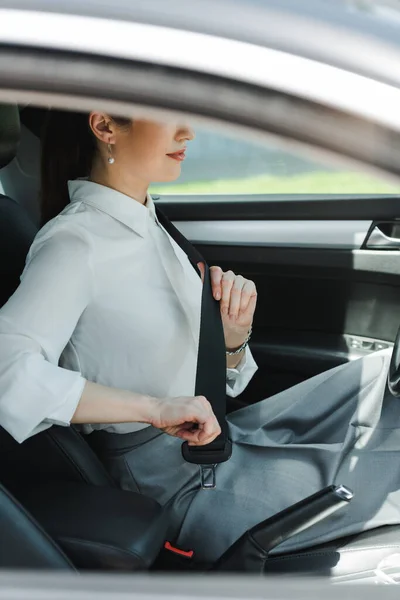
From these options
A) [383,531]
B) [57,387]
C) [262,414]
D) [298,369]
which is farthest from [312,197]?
[57,387]

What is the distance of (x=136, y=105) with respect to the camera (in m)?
0.77

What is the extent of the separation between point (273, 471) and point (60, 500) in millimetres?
428

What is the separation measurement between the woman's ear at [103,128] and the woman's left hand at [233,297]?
30 centimetres

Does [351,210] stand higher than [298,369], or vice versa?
[351,210]

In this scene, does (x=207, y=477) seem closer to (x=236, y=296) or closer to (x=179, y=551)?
(x=179, y=551)

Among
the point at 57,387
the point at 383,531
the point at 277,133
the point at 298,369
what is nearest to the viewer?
the point at 277,133

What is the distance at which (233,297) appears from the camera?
5.30 ft

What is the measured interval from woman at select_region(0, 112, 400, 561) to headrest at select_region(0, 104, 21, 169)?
12cm

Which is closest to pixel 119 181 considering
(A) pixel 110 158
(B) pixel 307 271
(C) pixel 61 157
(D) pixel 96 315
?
(A) pixel 110 158

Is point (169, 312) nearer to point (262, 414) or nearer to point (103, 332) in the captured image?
point (103, 332)

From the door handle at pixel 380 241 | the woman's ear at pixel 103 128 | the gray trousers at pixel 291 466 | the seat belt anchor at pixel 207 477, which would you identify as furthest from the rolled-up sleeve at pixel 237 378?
the door handle at pixel 380 241

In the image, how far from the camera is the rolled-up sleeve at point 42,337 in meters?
1.25

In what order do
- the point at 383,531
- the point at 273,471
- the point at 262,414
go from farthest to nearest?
1. the point at 262,414
2. the point at 273,471
3. the point at 383,531

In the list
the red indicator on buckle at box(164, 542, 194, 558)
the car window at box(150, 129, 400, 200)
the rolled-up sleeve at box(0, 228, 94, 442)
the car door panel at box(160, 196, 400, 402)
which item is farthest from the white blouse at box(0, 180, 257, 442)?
the car door panel at box(160, 196, 400, 402)
